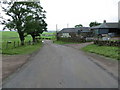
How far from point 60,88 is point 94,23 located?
92.8m

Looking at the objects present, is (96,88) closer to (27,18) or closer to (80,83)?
(80,83)

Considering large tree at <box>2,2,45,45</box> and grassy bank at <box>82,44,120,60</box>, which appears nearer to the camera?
grassy bank at <box>82,44,120,60</box>

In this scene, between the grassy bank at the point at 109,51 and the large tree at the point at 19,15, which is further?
the large tree at the point at 19,15

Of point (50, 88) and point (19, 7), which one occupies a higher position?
point (19, 7)

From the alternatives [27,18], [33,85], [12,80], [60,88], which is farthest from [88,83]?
[27,18]

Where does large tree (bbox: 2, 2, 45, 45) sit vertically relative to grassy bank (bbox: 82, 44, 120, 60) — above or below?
above

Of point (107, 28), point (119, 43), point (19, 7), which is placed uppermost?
point (19, 7)

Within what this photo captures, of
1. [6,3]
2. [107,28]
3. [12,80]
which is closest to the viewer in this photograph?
[12,80]

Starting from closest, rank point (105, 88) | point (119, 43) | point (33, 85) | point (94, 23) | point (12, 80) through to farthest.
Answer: point (105, 88) → point (33, 85) → point (12, 80) → point (119, 43) → point (94, 23)

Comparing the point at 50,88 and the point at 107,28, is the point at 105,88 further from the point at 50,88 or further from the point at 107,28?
the point at 107,28

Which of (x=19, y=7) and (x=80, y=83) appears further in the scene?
(x=19, y=7)

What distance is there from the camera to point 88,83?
5898mm

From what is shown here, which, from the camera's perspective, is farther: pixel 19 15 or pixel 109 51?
pixel 19 15

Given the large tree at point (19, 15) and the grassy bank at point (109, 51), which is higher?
the large tree at point (19, 15)
